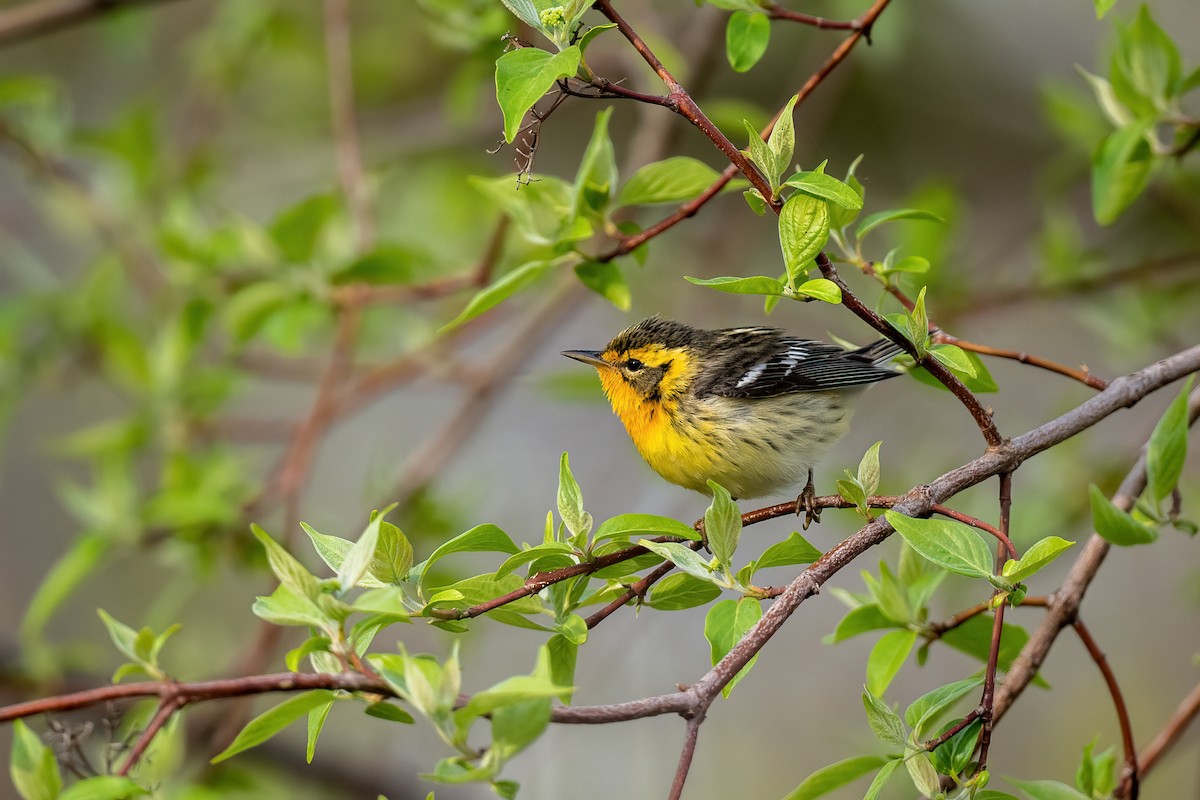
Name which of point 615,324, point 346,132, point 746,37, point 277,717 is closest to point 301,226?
point 346,132

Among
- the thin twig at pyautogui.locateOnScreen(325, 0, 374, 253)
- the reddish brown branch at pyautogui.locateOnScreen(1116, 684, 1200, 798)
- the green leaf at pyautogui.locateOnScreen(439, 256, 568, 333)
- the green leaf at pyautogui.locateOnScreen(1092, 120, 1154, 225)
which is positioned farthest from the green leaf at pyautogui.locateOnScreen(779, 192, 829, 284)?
the thin twig at pyautogui.locateOnScreen(325, 0, 374, 253)

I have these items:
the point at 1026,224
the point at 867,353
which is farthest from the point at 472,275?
the point at 1026,224

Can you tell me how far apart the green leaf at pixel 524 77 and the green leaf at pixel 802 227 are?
38 cm

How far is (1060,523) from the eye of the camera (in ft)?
11.7

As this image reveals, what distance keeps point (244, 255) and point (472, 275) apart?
769mm

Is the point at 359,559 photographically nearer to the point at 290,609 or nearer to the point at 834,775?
the point at 290,609

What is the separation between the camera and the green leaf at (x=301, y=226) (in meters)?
3.21

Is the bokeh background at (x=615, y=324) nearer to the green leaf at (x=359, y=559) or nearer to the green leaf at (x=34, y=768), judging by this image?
the green leaf at (x=34, y=768)

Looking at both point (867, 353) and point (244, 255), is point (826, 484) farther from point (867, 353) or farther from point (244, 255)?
point (244, 255)

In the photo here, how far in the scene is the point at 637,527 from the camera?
1681mm

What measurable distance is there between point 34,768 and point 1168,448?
175cm

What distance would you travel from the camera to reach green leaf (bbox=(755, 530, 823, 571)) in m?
1.77

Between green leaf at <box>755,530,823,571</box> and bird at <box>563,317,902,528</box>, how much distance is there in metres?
1.15

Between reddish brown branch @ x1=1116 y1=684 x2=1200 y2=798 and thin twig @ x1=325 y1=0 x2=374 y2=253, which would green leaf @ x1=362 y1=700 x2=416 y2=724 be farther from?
thin twig @ x1=325 y1=0 x2=374 y2=253
